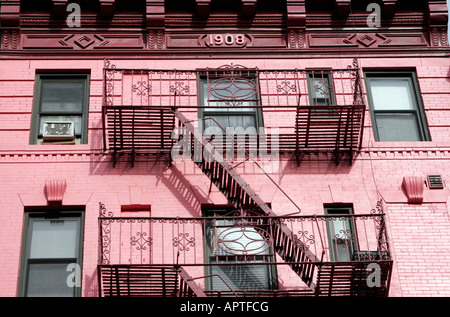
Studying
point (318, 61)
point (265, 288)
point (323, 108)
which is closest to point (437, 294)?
point (265, 288)

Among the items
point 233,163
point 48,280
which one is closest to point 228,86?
point 233,163

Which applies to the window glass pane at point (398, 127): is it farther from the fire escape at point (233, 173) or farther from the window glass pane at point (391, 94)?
the fire escape at point (233, 173)

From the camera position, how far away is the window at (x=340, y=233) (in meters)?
14.5

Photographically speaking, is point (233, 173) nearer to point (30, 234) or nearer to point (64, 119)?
point (30, 234)

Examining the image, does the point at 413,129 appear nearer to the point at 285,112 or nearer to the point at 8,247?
the point at 285,112

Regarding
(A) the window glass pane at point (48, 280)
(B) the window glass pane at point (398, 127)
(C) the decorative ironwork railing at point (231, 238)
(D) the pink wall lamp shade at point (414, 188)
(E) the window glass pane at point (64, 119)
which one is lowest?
(A) the window glass pane at point (48, 280)

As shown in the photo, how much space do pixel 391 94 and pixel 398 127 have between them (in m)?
0.80

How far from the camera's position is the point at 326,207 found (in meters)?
15.4

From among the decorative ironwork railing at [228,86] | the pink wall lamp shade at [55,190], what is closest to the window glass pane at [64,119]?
the decorative ironwork railing at [228,86]

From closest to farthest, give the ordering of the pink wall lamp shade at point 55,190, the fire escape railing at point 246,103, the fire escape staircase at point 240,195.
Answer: the fire escape staircase at point 240,195 < the pink wall lamp shade at point 55,190 < the fire escape railing at point 246,103

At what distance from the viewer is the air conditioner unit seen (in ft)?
52.9

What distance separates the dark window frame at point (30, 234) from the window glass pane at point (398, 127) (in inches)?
229

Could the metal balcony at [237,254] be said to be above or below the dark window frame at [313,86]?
below
